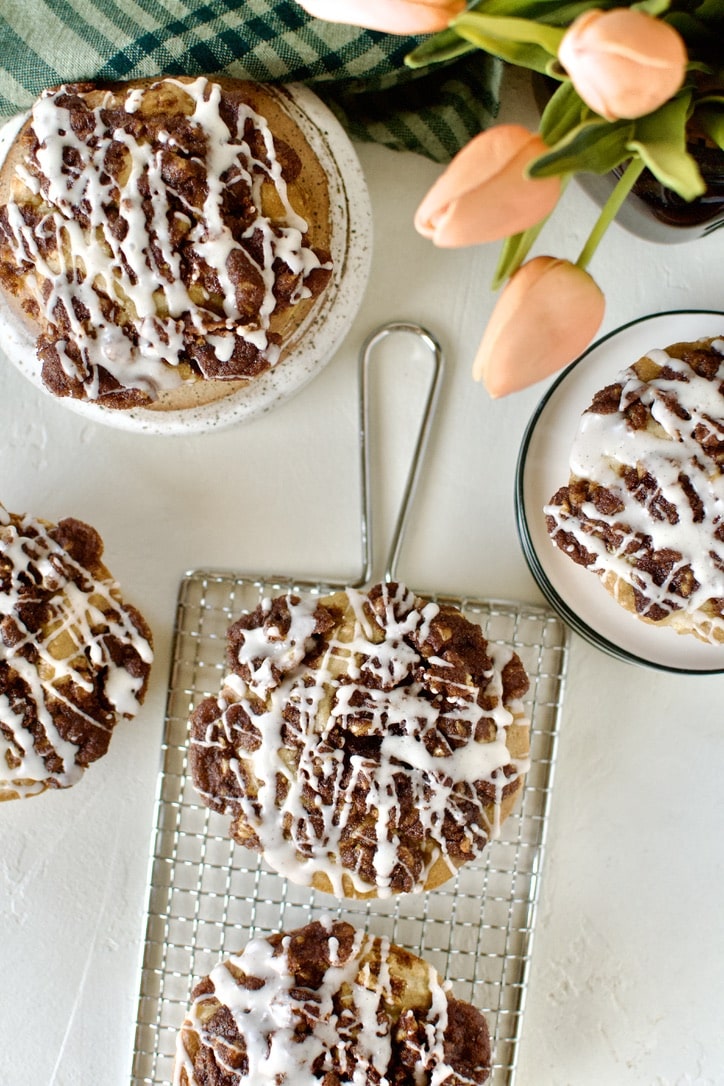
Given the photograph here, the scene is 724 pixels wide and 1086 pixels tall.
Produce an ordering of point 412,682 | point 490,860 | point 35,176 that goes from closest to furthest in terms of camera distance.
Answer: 1. point 35,176
2. point 412,682
3. point 490,860

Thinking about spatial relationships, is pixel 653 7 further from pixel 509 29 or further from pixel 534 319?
pixel 534 319

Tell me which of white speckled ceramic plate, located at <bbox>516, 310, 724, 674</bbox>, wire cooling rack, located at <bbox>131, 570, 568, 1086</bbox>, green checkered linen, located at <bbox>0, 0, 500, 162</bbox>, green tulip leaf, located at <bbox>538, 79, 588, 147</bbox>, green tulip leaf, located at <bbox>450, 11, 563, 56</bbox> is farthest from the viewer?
wire cooling rack, located at <bbox>131, 570, 568, 1086</bbox>

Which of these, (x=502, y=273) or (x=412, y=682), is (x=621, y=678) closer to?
(x=412, y=682)

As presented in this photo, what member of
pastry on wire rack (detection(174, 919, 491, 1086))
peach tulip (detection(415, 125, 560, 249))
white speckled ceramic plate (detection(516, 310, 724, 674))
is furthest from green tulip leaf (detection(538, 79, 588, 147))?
pastry on wire rack (detection(174, 919, 491, 1086))

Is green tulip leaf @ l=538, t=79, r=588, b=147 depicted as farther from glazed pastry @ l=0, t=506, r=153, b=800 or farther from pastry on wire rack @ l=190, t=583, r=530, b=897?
glazed pastry @ l=0, t=506, r=153, b=800

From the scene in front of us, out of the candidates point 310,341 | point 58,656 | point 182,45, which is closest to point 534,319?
point 310,341

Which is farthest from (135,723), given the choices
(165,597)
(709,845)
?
(709,845)
